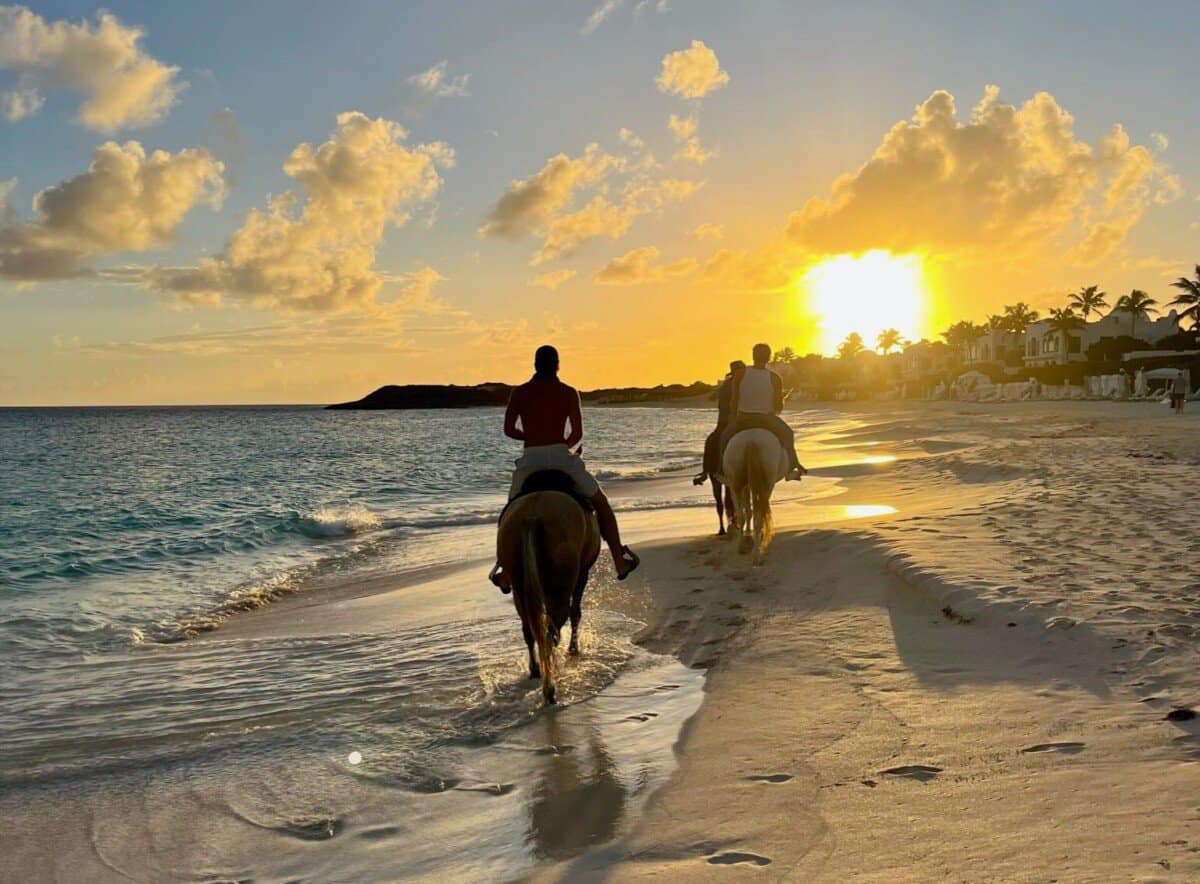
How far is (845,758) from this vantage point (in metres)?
4.94

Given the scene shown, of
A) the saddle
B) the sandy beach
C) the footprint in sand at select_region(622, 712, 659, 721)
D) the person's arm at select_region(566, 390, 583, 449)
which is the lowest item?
the footprint in sand at select_region(622, 712, 659, 721)

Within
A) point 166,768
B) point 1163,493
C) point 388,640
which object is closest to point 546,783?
point 166,768

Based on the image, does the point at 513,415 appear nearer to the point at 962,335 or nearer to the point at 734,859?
the point at 734,859

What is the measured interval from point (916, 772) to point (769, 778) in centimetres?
78

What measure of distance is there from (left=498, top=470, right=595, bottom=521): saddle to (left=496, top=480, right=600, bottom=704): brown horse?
7cm

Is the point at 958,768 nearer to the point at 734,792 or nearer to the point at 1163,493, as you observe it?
the point at 734,792

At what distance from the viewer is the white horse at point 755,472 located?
1218cm

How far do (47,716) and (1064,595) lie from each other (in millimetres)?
8958

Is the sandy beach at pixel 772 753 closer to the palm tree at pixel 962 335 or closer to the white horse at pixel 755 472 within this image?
the white horse at pixel 755 472

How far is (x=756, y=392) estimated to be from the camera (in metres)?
12.4

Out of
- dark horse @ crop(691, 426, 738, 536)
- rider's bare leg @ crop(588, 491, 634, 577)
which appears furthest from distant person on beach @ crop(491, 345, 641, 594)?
dark horse @ crop(691, 426, 738, 536)

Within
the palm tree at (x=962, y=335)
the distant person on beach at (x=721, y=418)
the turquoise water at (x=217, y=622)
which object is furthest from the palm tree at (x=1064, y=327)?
the distant person on beach at (x=721, y=418)

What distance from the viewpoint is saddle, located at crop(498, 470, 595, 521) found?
7.34 meters

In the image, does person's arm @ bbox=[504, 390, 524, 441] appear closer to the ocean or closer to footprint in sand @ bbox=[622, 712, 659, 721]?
the ocean
